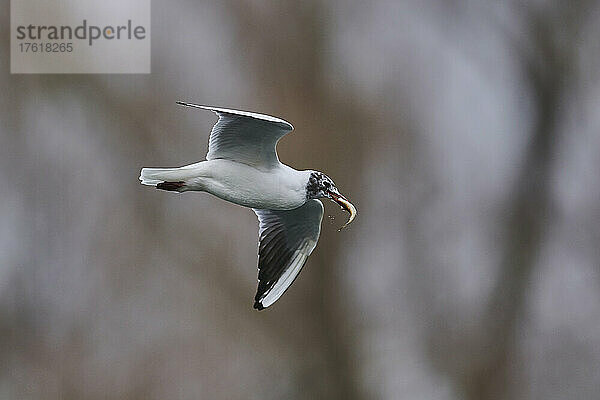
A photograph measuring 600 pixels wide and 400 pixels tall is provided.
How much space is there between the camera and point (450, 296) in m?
8.10

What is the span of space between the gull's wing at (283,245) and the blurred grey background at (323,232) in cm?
303

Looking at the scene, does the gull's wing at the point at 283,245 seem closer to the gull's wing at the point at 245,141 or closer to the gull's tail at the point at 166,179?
the gull's wing at the point at 245,141

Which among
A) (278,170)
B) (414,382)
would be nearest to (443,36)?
(414,382)

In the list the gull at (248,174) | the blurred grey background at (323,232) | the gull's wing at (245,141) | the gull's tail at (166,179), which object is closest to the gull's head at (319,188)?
the gull at (248,174)

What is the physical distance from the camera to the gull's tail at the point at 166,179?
9.42ft

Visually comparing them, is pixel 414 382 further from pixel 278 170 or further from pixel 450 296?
pixel 278 170

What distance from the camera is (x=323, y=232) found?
7.19 m

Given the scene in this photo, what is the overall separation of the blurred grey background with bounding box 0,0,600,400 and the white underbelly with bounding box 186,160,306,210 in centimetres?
352

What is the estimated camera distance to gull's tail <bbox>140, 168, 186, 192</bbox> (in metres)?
2.87

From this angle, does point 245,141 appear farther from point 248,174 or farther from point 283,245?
point 283,245

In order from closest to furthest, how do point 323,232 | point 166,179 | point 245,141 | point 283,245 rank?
point 166,179 < point 245,141 < point 283,245 < point 323,232

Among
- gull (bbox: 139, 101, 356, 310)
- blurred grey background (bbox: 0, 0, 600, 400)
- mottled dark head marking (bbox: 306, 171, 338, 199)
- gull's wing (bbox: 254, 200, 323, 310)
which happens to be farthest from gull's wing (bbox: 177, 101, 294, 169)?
blurred grey background (bbox: 0, 0, 600, 400)

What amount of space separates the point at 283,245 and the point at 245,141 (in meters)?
0.59

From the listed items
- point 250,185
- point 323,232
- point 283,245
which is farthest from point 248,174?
point 323,232
